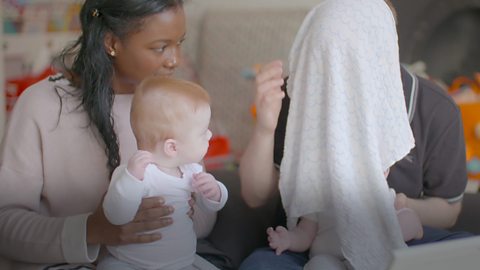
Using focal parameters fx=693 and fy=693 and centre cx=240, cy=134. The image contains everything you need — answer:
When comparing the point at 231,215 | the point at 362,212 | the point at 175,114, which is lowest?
the point at 231,215

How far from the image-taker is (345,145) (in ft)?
2.12

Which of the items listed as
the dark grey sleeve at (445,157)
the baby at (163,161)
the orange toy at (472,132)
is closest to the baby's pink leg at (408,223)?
the dark grey sleeve at (445,157)

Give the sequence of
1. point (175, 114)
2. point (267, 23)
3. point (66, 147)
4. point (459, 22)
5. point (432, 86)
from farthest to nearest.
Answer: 1. point (459, 22)
2. point (267, 23)
3. point (432, 86)
4. point (66, 147)
5. point (175, 114)

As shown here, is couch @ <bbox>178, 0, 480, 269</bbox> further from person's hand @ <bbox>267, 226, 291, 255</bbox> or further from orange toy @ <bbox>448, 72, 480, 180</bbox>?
person's hand @ <bbox>267, 226, 291, 255</bbox>

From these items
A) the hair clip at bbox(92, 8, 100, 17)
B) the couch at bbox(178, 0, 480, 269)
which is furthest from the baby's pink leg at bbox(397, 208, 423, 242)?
the couch at bbox(178, 0, 480, 269)

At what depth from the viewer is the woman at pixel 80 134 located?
2.13ft

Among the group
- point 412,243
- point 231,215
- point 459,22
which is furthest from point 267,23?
point 412,243

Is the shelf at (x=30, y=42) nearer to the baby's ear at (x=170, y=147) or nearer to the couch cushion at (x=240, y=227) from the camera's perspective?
the couch cushion at (x=240, y=227)

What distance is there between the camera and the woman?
649mm

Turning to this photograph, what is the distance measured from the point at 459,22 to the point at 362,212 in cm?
161

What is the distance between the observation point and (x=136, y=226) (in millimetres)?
604

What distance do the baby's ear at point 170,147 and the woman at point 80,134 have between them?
0.09 metres

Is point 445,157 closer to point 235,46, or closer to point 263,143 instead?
point 263,143

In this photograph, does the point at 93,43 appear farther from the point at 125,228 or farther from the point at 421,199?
the point at 421,199
